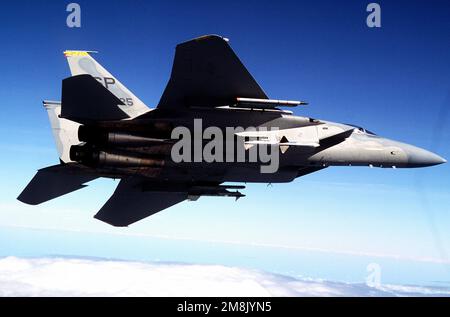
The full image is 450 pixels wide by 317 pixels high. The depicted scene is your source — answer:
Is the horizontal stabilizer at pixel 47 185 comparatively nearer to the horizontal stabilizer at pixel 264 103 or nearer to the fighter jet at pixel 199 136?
the fighter jet at pixel 199 136

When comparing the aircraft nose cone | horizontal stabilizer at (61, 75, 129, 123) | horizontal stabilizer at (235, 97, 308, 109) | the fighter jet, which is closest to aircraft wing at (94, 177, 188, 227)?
the fighter jet

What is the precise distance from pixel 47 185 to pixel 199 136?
6235 mm

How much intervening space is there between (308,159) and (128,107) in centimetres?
658

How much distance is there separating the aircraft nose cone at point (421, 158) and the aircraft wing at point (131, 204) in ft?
30.4

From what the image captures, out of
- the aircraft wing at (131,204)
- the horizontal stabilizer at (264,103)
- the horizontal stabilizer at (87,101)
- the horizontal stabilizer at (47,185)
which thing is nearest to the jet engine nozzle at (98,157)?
the horizontal stabilizer at (87,101)

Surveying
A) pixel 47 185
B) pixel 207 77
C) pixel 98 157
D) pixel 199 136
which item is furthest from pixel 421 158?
pixel 47 185

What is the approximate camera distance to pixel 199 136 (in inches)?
528

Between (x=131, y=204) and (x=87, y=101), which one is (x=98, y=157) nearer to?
(x=87, y=101)

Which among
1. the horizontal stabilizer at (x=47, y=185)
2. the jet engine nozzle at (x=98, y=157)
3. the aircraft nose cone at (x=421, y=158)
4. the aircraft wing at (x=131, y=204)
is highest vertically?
the jet engine nozzle at (x=98, y=157)

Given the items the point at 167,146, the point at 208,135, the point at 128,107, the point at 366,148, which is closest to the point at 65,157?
the point at 128,107

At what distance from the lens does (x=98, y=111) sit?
12.2 metres

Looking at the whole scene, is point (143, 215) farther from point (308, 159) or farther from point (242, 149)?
point (308, 159)

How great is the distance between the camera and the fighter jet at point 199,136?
39.6ft

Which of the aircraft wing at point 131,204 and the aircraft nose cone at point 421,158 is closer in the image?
the aircraft nose cone at point 421,158
